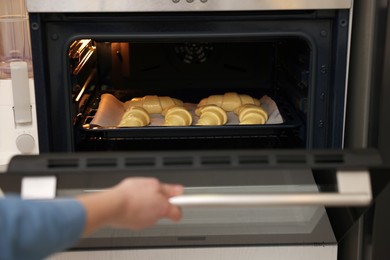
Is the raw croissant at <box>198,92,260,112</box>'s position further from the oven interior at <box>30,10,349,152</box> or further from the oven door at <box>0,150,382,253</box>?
the oven door at <box>0,150,382,253</box>

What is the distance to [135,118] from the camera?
63.0 inches

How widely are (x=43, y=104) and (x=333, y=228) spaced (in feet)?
2.07

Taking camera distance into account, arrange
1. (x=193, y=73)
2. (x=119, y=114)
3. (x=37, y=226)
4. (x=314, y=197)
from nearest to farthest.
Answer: (x=37, y=226)
(x=314, y=197)
(x=119, y=114)
(x=193, y=73)

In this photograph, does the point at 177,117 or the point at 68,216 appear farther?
the point at 177,117

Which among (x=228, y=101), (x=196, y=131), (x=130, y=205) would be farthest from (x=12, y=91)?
(x=130, y=205)

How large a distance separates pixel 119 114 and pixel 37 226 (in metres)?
0.87

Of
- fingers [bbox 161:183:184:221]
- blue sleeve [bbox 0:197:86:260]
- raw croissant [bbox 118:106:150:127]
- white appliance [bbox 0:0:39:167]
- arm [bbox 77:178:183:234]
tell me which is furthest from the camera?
raw croissant [bbox 118:106:150:127]

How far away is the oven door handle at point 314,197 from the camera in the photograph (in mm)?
1089

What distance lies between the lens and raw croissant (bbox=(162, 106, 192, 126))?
5.21 ft

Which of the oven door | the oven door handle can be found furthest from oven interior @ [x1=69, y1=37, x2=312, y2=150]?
the oven door handle

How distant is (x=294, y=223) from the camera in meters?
1.43

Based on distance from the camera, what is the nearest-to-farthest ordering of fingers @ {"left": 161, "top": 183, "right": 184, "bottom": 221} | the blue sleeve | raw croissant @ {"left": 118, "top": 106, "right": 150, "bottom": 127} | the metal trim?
the blue sleeve, fingers @ {"left": 161, "top": 183, "right": 184, "bottom": 221}, the metal trim, raw croissant @ {"left": 118, "top": 106, "right": 150, "bottom": 127}

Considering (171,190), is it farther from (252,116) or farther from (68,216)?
(252,116)

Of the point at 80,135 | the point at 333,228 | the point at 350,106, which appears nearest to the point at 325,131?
the point at 350,106
